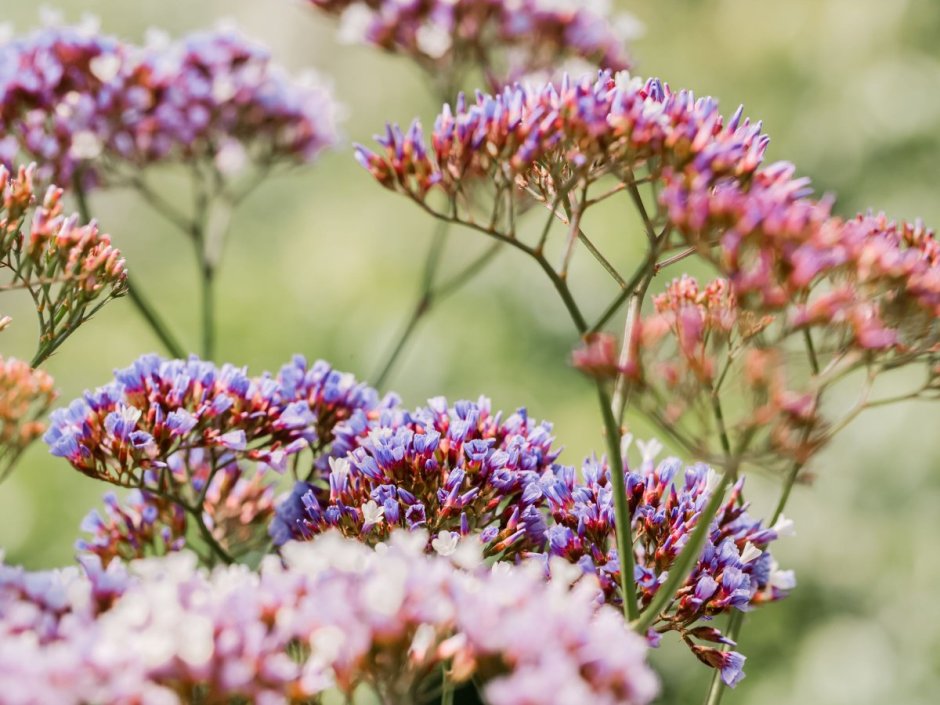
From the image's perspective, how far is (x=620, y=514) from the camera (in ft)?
2.79

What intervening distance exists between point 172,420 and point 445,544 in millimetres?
271

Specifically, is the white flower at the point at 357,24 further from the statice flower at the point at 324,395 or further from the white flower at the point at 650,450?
the white flower at the point at 650,450

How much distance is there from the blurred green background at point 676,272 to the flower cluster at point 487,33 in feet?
2.97

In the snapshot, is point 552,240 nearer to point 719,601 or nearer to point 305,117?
point 305,117

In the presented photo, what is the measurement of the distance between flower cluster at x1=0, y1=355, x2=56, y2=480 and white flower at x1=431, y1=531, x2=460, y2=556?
309 millimetres

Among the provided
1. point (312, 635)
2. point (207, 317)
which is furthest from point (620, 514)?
point (207, 317)

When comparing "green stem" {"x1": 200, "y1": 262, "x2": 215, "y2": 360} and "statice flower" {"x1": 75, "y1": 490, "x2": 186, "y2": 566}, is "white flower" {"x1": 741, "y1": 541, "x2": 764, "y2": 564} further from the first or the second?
"green stem" {"x1": 200, "y1": 262, "x2": 215, "y2": 360}

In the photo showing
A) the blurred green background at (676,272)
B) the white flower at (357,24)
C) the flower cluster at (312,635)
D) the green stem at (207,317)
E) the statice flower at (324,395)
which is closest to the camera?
the flower cluster at (312,635)

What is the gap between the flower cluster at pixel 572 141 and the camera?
0.86 metres

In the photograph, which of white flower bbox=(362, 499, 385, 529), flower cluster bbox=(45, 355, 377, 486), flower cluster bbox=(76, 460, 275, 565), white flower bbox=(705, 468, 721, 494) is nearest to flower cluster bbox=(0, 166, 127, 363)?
flower cluster bbox=(45, 355, 377, 486)

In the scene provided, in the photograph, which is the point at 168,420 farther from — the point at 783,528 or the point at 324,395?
the point at 783,528

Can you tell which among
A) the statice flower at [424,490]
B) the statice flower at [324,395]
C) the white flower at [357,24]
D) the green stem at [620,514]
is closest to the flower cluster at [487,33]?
the white flower at [357,24]

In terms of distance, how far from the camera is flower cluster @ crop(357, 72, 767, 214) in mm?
858

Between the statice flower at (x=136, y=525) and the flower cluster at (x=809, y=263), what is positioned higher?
the flower cluster at (x=809, y=263)
